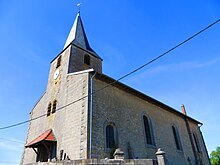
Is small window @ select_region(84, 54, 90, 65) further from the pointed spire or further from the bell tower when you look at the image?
the pointed spire

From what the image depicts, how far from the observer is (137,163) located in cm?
523

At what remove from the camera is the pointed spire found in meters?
15.4

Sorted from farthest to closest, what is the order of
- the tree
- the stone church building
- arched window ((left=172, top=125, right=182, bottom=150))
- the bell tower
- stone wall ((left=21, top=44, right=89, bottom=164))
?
the tree, arched window ((left=172, top=125, right=182, bottom=150)), the bell tower, the stone church building, stone wall ((left=21, top=44, right=89, bottom=164))

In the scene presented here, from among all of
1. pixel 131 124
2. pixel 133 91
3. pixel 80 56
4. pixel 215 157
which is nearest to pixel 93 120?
pixel 131 124

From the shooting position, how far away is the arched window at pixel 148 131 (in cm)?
1186

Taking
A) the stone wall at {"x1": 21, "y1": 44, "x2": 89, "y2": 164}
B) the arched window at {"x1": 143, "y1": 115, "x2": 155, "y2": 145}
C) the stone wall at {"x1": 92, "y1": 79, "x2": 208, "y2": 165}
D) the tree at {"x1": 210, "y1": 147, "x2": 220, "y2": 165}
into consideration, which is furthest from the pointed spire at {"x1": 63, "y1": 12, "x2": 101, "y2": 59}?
the tree at {"x1": 210, "y1": 147, "x2": 220, "y2": 165}

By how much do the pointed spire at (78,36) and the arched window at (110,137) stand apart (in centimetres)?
782

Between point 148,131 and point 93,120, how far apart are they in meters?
5.34

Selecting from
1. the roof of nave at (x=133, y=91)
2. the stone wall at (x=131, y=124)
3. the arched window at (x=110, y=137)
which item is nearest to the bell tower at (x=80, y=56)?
the roof of nave at (x=133, y=91)

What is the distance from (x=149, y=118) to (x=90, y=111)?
19.0ft

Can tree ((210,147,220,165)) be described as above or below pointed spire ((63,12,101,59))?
below

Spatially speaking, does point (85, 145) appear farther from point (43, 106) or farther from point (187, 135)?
point (187, 135)

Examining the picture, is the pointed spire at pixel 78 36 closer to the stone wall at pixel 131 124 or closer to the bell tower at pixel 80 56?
the bell tower at pixel 80 56

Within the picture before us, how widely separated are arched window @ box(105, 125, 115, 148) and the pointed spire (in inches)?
308
